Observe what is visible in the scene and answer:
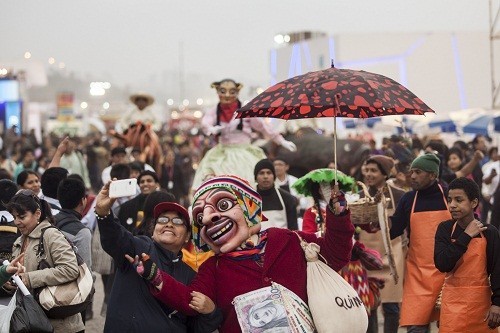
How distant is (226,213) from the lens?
5.76 metres

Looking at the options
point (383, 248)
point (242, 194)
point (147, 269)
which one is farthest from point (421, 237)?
point (147, 269)

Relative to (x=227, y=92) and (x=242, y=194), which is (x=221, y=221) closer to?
(x=242, y=194)

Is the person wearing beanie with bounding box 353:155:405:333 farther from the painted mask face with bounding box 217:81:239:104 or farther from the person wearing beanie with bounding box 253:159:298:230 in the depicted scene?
the painted mask face with bounding box 217:81:239:104

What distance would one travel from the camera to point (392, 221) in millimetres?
8250

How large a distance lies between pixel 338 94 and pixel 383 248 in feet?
9.85

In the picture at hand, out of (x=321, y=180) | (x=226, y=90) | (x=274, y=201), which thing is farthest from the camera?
(x=226, y=90)

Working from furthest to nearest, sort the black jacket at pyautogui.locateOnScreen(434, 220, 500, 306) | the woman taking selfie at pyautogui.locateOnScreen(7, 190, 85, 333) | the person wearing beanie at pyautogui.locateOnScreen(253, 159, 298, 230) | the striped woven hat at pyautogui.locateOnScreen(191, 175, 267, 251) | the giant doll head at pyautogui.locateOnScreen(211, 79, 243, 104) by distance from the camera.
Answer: the giant doll head at pyautogui.locateOnScreen(211, 79, 243, 104), the person wearing beanie at pyautogui.locateOnScreen(253, 159, 298, 230), the black jacket at pyautogui.locateOnScreen(434, 220, 500, 306), the woman taking selfie at pyautogui.locateOnScreen(7, 190, 85, 333), the striped woven hat at pyautogui.locateOnScreen(191, 175, 267, 251)

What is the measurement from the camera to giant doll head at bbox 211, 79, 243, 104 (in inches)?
477

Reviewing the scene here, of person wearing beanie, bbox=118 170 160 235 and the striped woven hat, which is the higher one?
the striped woven hat

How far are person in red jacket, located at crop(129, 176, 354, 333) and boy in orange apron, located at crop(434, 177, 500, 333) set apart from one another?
1.46 meters

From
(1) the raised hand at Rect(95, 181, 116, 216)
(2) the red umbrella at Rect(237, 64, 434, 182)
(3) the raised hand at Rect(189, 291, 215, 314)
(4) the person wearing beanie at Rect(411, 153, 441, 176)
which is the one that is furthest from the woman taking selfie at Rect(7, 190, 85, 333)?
(4) the person wearing beanie at Rect(411, 153, 441, 176)

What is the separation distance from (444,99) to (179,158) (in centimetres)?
2851

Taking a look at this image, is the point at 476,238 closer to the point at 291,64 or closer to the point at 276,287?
the point at 276,287

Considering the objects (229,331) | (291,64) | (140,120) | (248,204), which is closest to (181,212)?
(248,204)
